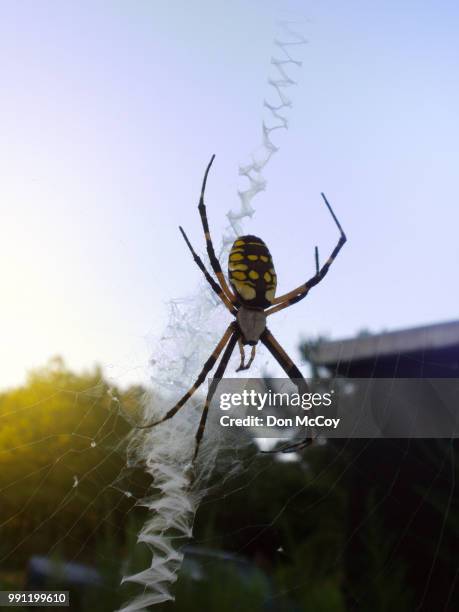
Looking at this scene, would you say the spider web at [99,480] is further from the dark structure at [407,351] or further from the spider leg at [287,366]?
the dark structure at [407,351]

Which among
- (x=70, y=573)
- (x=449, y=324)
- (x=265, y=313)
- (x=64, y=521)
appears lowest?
Result: (x=70, y=573)

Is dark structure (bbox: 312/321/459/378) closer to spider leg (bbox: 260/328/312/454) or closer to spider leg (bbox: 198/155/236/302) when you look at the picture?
spider leg (bbox: 260/328/312/454)

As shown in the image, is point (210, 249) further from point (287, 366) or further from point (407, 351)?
point (407, 351)

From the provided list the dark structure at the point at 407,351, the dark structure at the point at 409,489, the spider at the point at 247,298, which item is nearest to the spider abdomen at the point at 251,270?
the spider at the point at 247,298

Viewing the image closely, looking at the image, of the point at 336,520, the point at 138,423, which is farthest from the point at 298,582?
the point at 336,520

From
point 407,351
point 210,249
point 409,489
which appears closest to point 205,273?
point 210,249

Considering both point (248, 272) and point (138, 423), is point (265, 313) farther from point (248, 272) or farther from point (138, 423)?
point (138, 423)

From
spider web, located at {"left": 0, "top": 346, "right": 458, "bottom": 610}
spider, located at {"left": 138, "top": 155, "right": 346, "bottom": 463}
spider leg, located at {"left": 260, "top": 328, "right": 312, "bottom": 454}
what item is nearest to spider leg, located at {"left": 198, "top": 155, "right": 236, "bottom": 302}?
spider, located at {"left": 138, "top": 155, "right": 346, "bottom": 463}
